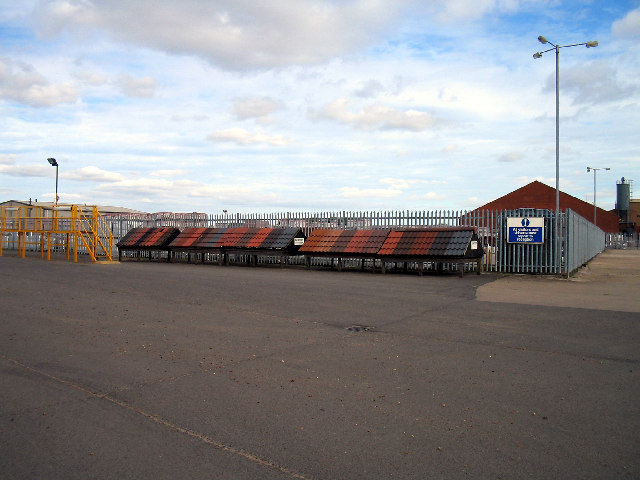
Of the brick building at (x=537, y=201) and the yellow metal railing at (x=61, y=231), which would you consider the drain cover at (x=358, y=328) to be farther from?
the brick building at (x=537, y=201)

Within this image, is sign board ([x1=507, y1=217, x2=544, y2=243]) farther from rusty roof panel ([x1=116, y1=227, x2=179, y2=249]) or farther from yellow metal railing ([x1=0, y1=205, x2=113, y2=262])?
yellow metal railing ([x1=0, y1=205, x2=113, y2=262])

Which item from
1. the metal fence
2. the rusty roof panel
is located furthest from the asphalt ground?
the rusty roof panel

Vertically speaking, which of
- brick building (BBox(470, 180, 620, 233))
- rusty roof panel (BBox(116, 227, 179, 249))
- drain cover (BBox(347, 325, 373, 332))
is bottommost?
drain cover (BBox(347, 325, 373, 332))

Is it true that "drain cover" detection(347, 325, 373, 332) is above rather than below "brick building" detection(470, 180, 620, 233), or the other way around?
below

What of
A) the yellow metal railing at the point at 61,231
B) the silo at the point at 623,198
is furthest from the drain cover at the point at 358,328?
the silo at the point at 623,198

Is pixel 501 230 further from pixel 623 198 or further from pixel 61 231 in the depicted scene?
pixel 623 198

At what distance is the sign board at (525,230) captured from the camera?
64.2ft

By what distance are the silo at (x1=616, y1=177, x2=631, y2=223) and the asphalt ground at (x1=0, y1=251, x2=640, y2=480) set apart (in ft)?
289

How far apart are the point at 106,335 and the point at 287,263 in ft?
55.2

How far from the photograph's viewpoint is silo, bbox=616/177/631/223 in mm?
87500

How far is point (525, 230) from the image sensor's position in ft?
65.3

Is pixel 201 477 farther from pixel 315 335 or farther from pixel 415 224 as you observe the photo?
pixel 415 224

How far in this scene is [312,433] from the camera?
4434mm

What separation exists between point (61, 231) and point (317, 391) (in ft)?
78.7
